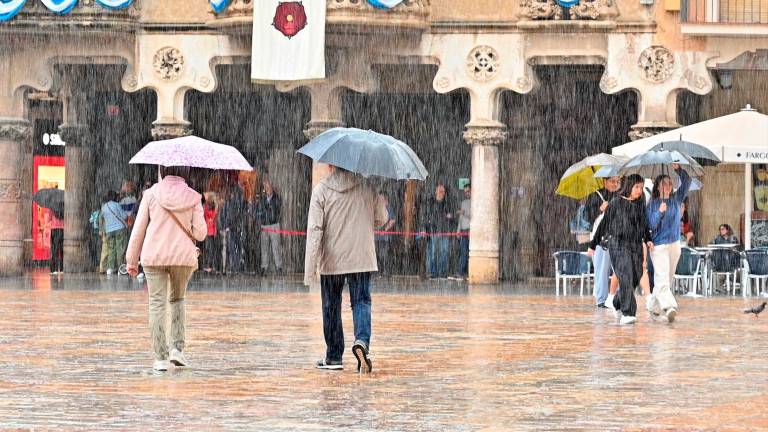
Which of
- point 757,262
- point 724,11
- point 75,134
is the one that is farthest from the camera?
point 75,134

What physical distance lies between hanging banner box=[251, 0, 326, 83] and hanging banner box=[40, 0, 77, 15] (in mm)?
3495

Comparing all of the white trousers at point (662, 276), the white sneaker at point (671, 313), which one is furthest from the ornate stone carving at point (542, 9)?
the white sneaker at point (671, 313)

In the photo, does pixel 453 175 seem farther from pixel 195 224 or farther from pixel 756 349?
pixel 195 224

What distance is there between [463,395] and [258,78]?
2007cm

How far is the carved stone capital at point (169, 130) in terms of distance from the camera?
33156mm

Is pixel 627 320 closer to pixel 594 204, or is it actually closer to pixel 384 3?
pixel 594 204

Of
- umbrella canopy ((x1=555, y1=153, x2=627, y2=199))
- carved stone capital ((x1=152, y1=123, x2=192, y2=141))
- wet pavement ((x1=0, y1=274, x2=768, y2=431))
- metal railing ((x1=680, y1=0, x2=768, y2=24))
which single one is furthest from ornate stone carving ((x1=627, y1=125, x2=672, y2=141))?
carved stone capital ((x1=152, y1=123, x2=192, y2=141))

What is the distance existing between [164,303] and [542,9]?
1898 cm

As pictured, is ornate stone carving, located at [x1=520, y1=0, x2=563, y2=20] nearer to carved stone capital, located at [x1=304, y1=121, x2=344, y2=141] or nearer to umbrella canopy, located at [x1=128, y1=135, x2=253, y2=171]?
carved stone capital, located at [x1=304, y1=121, x2=344, y2=141]

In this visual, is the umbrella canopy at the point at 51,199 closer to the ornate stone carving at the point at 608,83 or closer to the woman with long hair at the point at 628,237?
A: the ornate stone carving at the point at 608,83

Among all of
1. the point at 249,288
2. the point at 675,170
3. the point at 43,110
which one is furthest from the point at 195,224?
the point at 43,110

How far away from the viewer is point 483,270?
32.3 metres

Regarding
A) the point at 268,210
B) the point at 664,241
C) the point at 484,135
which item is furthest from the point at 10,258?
the point at 664,241

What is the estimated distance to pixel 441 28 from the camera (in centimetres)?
3222
